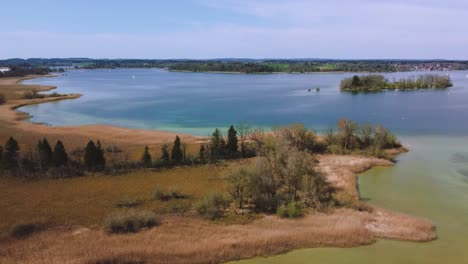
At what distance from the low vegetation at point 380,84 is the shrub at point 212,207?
10824 centimetres

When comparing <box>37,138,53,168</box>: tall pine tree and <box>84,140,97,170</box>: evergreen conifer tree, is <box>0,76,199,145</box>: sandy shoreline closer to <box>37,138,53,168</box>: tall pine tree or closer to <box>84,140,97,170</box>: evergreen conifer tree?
<box>84,140,97,170</box>: evergreen conifer tree

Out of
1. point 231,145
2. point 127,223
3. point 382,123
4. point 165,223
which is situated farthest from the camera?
point 382,123

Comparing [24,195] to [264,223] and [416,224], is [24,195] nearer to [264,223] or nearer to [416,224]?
[264,223]

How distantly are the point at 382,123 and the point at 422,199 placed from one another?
40.0 metres

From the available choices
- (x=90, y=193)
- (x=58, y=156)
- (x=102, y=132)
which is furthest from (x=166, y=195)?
(x=102, y=132)

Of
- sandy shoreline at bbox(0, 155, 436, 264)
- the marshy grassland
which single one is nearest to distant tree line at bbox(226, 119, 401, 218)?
the marshy grassland

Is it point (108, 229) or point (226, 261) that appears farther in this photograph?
point (108, 229)

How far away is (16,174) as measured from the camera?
39094 mm

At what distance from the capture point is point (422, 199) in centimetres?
3369

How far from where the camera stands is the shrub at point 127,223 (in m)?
25.7

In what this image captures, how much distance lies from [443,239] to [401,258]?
15.1 ft

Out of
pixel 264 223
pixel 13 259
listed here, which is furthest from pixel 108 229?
pixel 264 223

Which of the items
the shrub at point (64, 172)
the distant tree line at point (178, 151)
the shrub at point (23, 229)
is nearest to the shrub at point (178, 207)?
the shrub at point (23, 229)

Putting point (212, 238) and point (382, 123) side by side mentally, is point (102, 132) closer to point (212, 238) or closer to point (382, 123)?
point (212, 238)
